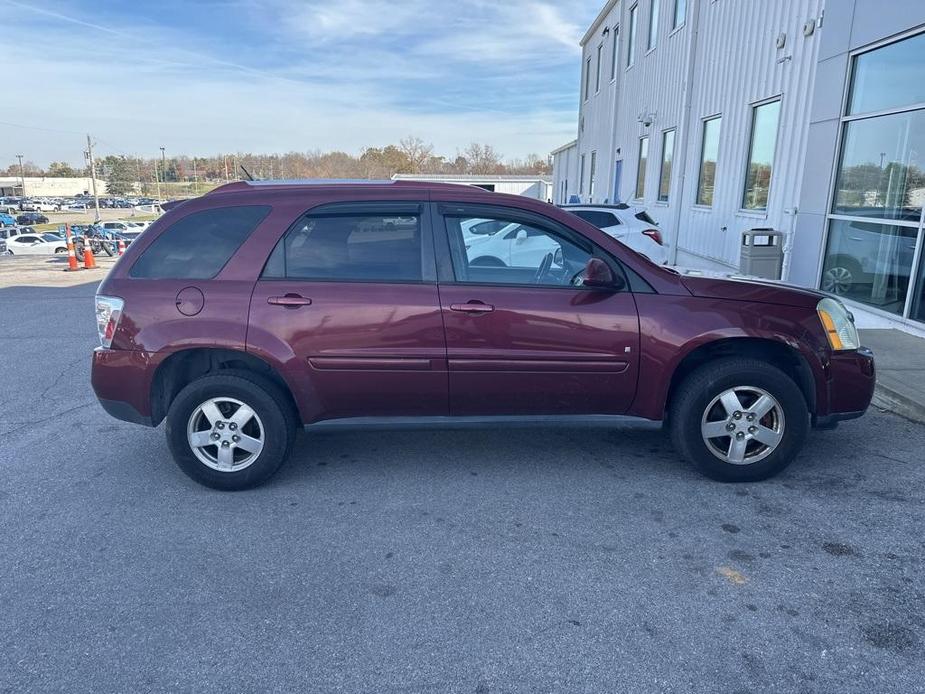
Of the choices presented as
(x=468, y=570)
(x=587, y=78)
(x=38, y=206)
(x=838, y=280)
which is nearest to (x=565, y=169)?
(x=587, y=78)

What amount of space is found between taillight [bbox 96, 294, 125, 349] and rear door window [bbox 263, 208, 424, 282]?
2.89 feet

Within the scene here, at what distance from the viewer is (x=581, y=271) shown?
3.87m

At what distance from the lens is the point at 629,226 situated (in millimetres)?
10508

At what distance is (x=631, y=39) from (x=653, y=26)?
293 centimetres

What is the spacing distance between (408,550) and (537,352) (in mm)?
1331

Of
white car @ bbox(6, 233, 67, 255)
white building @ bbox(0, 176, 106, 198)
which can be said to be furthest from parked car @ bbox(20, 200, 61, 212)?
white car @ bbox(6, 233, 67, 255)

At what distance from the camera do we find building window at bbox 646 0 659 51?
50.6ft

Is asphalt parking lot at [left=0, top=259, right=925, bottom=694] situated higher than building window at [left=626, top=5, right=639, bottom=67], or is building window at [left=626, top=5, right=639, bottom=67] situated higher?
building window at [left=626, top=5, right=639, bottom=67]

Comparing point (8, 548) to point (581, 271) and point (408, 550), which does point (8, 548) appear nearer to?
point (408, 550)

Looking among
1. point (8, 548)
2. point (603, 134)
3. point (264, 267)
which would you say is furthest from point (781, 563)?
point (603, 134)

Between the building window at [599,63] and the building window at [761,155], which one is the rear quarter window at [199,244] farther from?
the building window at [599,63]

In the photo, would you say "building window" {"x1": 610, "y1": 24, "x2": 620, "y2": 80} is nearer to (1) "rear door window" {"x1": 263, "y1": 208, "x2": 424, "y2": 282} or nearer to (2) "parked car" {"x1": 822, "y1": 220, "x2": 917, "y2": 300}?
(2) "parked car" {"x1": 822, "y1": 220, "x2": 917, "y2": 300}

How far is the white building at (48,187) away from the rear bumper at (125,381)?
119331mm

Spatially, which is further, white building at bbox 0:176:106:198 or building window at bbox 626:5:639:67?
white building at bbox 0:176:106:198
